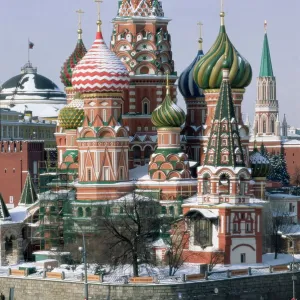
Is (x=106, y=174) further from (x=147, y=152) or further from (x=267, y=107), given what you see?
(x=267, y=107)

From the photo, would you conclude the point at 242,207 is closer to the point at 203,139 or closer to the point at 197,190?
the point at 197,190

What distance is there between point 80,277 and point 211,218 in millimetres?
6831

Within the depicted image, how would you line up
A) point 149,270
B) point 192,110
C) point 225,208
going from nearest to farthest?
point 149,270 → point 225,208 → point 192,110

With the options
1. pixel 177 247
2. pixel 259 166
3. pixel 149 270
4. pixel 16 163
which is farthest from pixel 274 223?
pixel 16 163

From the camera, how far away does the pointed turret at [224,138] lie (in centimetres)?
7788

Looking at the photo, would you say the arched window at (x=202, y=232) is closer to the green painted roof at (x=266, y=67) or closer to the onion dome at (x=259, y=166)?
the onion dome at (x=259, y=166)

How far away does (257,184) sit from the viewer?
85812 mm

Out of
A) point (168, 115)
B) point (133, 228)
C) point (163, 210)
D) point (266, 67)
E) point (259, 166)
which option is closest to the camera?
point (133, 228)

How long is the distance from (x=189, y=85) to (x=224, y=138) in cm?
1209

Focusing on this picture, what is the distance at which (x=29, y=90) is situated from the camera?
123500mm

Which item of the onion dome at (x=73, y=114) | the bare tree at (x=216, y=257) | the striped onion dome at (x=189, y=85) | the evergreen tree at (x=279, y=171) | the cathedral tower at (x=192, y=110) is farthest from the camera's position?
the evergreen tree at (x=279, y=171)

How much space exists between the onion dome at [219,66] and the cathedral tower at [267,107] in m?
63.6

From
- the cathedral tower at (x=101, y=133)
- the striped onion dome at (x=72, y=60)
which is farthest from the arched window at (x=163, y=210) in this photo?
the striped onion dome at (x=72, y=60)

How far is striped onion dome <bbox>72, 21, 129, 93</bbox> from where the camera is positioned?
82625 mm
